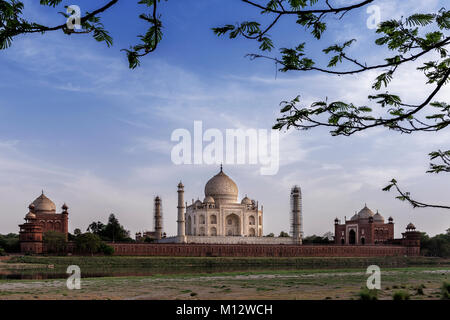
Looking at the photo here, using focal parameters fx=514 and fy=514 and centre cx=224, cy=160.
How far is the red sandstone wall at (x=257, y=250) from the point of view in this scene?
4095 cm

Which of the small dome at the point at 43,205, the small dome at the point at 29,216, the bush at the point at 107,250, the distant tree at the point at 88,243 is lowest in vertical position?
the bush at the point at 107,250

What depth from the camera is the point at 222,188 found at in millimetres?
52469

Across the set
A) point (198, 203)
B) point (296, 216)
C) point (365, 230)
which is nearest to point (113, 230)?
point (198, 203)

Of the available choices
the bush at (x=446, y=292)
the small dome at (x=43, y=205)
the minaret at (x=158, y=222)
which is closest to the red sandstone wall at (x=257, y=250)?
the small dome at (x=43, y=205)

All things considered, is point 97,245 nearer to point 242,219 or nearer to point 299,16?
point 242,219

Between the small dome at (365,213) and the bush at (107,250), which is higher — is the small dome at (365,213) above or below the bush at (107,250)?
above

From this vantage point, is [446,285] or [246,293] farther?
[246,293]

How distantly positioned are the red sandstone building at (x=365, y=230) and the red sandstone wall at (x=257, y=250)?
4444 millimetres

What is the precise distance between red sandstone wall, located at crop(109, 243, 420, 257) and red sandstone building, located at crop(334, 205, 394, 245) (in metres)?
4.44

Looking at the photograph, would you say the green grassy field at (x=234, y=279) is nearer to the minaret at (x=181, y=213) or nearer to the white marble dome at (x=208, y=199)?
the minaret at (x=181, y=213)

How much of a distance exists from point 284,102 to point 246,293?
33.3 ft

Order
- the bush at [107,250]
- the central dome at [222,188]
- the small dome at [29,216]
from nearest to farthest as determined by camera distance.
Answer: the bush at [107,250] → the small dome at [29,216] → the central dome at [222,188]
